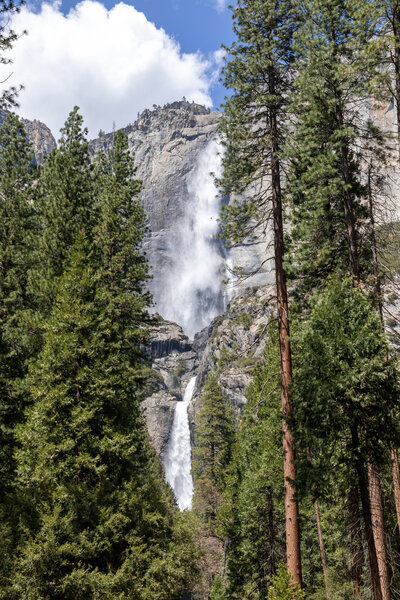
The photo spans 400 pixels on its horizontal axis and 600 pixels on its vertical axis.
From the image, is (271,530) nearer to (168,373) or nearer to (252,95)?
(252,95)

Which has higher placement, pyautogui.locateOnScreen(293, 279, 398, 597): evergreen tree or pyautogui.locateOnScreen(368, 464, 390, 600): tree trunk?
pyautogui.locateOnScreen(293, 279, 398, 597): evergreen tree

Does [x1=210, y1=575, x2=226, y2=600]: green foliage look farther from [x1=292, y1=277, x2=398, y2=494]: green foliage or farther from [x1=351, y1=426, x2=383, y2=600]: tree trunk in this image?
[x1=292, y1=277, x2=398, y2=494]: green foliage

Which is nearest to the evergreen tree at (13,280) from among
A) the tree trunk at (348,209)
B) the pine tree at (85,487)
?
the pine tree at (85,487)

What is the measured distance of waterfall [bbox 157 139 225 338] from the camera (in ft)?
498

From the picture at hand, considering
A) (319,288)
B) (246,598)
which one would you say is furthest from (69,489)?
(246,598)

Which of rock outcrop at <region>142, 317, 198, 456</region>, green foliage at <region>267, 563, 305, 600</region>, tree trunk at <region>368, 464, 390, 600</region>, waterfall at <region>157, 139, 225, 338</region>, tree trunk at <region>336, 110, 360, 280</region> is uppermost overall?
waterfall at <region>157, 139, 225, 338</region>

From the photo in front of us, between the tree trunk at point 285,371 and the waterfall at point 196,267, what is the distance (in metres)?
132

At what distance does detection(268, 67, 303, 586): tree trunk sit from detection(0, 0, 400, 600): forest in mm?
46

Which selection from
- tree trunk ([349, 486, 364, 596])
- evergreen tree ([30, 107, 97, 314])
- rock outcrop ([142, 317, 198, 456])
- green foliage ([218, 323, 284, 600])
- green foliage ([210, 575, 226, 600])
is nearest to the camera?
tree trunk ([349, 486, 364, 596])

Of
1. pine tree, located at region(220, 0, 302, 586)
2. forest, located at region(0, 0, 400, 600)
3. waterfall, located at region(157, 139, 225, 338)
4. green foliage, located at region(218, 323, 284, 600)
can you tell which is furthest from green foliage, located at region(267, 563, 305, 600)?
waterfall, located at region(157, 139, 225, 338)

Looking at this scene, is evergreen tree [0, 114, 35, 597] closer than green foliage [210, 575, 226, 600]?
Yes

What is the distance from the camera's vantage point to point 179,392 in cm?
11581

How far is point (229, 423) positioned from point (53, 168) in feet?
75.1

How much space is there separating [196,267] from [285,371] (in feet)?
493
